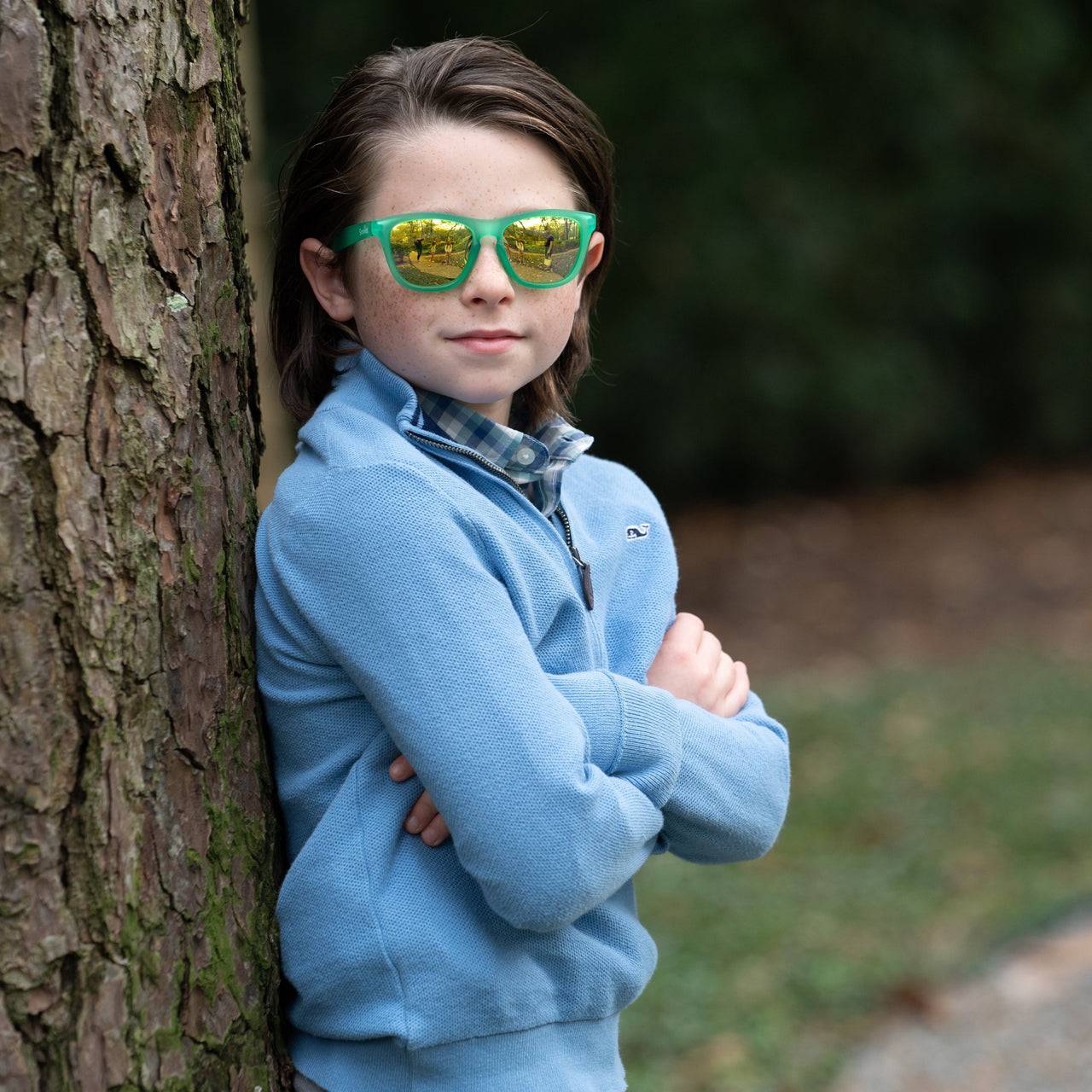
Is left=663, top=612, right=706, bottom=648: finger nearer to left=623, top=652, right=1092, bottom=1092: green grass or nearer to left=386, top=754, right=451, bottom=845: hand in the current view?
left=386, top=754, right=451, bottom=845: hand

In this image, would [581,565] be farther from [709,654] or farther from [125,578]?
[125,578]

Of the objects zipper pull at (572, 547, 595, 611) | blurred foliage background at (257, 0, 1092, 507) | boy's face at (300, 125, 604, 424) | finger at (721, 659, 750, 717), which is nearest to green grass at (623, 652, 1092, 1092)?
finger at (721, 659, 750, 717)

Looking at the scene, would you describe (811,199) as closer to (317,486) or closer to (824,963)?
(824,963)

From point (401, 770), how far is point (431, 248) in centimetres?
61

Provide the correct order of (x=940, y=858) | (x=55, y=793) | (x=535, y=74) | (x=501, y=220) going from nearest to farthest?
(x=55, y=793) < (x=501, y=220) < (x=535, y=74) < (x=940, y=858)

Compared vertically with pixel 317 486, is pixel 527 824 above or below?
below

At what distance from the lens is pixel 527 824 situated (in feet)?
4.65

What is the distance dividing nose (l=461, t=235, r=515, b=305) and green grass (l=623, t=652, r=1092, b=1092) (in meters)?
2.61

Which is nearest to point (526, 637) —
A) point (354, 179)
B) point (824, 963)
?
point (354, 179)

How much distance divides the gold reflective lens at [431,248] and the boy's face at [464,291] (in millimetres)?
19

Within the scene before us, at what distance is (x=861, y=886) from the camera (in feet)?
15.4

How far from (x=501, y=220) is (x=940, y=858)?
3.92 metres

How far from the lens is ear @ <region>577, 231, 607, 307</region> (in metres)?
1.82

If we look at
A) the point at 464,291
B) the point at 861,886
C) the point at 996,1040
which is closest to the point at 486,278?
the point at 464,291
